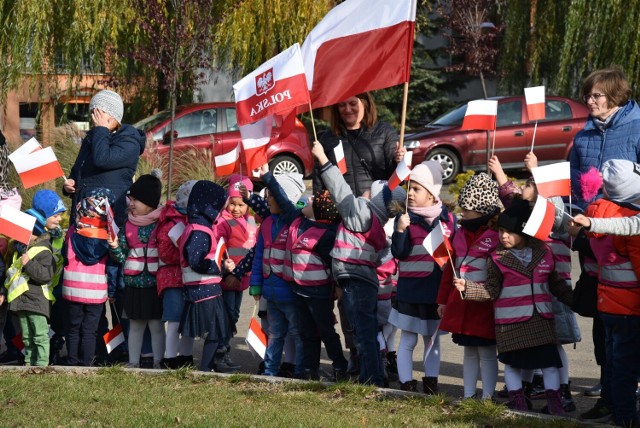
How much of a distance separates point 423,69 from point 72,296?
2209cm

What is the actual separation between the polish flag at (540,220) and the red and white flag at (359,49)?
6.10 ft

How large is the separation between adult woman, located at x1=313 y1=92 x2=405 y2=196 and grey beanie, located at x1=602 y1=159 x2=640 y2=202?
195cm

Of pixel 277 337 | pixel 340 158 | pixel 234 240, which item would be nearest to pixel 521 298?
pixel 340 158

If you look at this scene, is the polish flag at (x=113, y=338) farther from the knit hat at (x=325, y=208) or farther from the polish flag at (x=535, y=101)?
the polish flag at (x=535, y=101)

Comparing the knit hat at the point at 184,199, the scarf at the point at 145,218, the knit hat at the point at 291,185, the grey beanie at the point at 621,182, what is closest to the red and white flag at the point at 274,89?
the knit hat at the point at 291,185

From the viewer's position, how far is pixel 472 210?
286 inches

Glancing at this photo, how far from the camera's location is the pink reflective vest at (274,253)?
26.8 ft

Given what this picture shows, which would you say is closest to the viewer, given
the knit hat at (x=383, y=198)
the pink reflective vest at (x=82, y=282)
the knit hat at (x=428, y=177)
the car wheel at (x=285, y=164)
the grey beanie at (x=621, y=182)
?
the grey beanie at (x=621, y=182)

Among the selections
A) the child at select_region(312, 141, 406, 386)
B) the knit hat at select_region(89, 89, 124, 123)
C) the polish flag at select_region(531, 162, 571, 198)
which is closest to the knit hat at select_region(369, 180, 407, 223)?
the child at select_region(312, 141, 406, 386)

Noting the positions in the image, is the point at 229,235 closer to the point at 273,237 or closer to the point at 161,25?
the point at 273,237

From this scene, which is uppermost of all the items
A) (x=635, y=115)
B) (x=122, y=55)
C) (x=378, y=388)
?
(x=122, y=55)

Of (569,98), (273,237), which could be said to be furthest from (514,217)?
(569,98)

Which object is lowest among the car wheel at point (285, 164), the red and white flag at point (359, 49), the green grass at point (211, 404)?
the green grass at point (211, 404)

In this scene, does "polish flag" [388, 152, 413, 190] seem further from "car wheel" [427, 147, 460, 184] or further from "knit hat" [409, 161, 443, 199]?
"car wheel" [427, 147, 460, 184]
